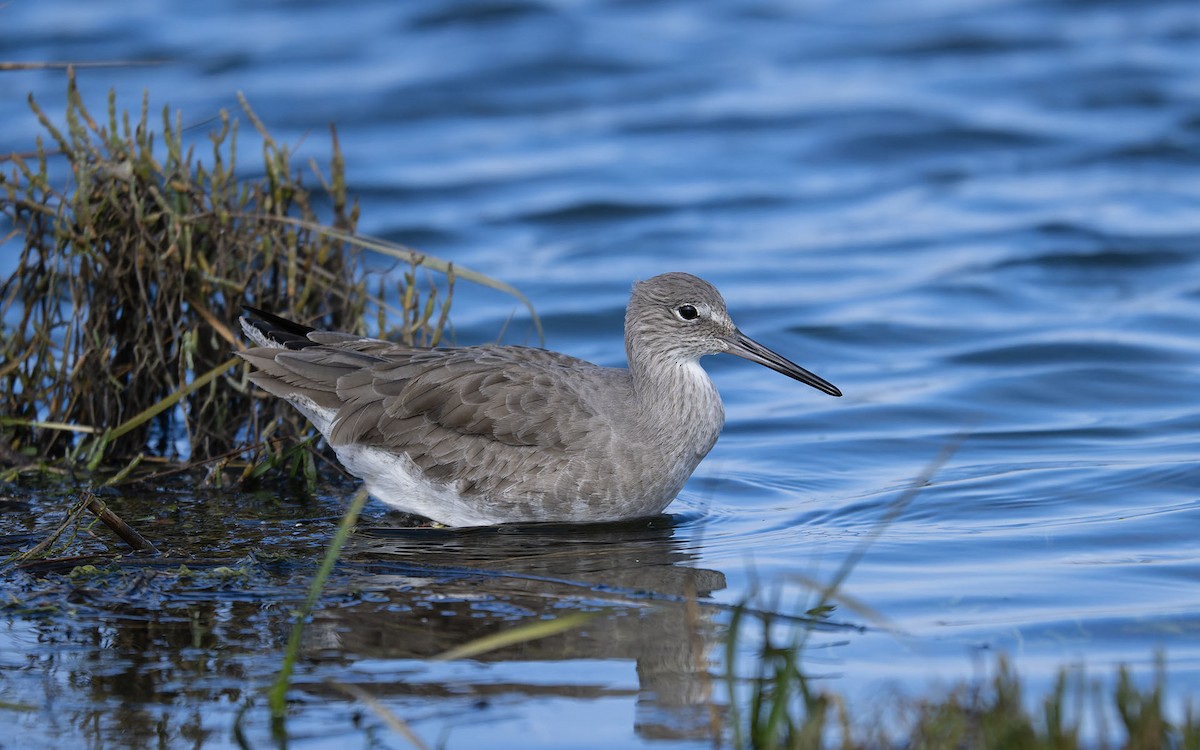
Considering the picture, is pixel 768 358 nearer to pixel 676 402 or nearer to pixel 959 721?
pixel 676 402

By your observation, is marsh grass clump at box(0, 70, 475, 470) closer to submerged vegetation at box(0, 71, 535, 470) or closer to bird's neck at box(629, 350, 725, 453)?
submerged vegetation at box(0, 71, 535, 470)

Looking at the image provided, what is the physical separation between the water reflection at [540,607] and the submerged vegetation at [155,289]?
1.43m

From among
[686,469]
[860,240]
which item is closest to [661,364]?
[686,469]

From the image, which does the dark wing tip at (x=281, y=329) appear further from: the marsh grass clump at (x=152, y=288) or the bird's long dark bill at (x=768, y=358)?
the bird's long dark bill at (x=768, y=358)

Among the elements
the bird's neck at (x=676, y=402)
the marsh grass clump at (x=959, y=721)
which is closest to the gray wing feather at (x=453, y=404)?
the bird's neck at (x=676, y=402)

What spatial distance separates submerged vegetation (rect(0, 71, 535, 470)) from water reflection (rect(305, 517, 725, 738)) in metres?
1.43

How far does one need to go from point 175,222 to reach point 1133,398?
6.09m

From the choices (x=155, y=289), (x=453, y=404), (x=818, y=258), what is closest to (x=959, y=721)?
(x=453, y=404)

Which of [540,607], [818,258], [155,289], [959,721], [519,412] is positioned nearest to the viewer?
[959,721]

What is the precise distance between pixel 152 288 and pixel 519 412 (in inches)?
89.3

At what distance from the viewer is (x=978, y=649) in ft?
19.1

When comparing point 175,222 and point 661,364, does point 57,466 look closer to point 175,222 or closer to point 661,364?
point 175,222

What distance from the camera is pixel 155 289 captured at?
845 cm

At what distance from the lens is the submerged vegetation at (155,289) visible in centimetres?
807
